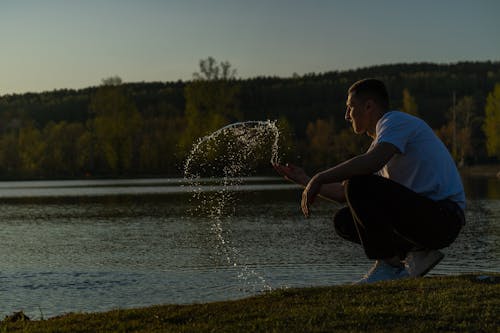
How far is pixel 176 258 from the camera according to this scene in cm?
1477

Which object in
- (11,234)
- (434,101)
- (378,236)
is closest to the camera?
(378,236)

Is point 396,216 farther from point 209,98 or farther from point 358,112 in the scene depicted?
point 209,98

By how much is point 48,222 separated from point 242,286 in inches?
685

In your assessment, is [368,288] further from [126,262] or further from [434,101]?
[434,101]

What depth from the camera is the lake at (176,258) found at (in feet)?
33.8

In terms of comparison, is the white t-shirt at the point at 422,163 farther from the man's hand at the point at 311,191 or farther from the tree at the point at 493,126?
the tree at the point at 493,126

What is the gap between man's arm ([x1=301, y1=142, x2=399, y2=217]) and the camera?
6211 millimetres

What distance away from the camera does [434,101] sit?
17112 cm

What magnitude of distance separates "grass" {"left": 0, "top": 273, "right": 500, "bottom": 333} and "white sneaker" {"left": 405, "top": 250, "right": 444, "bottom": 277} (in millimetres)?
123

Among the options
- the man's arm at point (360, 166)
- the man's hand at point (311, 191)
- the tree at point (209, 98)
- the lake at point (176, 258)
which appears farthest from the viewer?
the tree at point (209, 98)

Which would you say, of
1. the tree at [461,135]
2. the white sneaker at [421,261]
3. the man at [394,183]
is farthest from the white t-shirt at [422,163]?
the tree at [461,135]

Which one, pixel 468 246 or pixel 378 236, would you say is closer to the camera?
pixel 378 236

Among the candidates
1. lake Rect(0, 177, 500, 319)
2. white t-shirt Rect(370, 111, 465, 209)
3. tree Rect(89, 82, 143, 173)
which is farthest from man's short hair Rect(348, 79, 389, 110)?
tree Rect(89, 82, 143, 173)

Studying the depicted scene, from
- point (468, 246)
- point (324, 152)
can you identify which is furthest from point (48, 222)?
point (324, 152)
